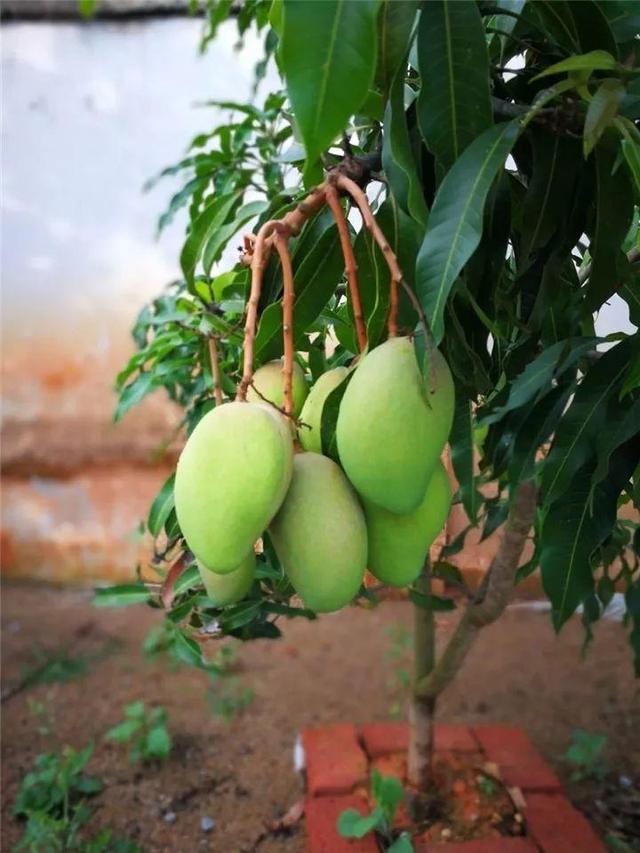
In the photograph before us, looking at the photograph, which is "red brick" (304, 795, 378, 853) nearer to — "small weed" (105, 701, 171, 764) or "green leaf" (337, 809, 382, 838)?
"green leaf" (337, 809, 382, 838)

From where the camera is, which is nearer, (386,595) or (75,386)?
(386,595)

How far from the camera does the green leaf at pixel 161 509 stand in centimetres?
88

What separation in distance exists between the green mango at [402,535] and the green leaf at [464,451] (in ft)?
0.45

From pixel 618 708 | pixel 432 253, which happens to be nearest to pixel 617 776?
pixel 618 708

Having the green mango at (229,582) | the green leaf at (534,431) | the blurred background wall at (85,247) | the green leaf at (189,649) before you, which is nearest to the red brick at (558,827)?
the green leaf at (189,649)

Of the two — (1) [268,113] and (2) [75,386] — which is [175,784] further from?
(2) [75,386]

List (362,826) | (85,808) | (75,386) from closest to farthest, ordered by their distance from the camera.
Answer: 1. (362,826)
2. (85,808)
3. (75,386)

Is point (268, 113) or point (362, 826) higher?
point (268, 113)

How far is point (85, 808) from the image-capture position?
54.3 inches

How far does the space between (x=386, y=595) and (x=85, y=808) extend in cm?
70

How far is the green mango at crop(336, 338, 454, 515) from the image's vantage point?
0.45m

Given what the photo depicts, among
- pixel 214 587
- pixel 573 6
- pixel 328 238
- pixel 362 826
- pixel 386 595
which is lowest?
pixel 362 826

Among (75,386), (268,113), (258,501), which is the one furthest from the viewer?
(75,386)

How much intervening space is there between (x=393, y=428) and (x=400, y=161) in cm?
15
